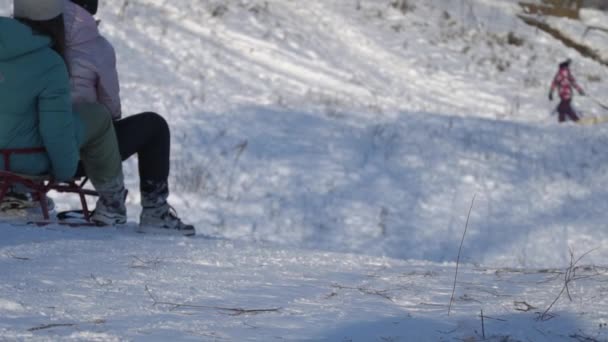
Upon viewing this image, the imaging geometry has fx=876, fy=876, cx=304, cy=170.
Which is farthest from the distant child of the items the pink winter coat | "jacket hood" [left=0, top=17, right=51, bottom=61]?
"jacket hood" [left=0, top=17, right=51, bottom=61]

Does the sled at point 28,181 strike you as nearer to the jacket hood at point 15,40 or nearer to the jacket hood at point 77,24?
the jacket hood at point 15,40

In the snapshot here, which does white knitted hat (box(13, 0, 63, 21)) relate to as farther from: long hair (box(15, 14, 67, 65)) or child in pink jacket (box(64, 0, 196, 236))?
child in pink jacket (box(64, 0, 196, 236))

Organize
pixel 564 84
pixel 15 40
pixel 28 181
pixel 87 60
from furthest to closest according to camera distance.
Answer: pixel 564 84 → pixel 87 60 → pixel 28 181 → pixel 15 40

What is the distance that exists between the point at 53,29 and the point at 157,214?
1.22 meters

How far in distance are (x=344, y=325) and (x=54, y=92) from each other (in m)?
2.16

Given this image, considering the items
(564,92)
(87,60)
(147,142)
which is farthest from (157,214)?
(564,92)

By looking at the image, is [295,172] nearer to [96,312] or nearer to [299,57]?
[96,312]

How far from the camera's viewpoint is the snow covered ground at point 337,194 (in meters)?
2.82

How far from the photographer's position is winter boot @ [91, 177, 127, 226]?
16.1ft

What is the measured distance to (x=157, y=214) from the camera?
4945 mm

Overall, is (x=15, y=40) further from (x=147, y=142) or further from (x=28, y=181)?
(x=147, y=142)

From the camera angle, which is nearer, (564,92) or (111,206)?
(111,206)

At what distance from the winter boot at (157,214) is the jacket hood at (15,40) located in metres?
1.16

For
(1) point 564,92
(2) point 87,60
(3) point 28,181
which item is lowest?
(1) point 564,92
